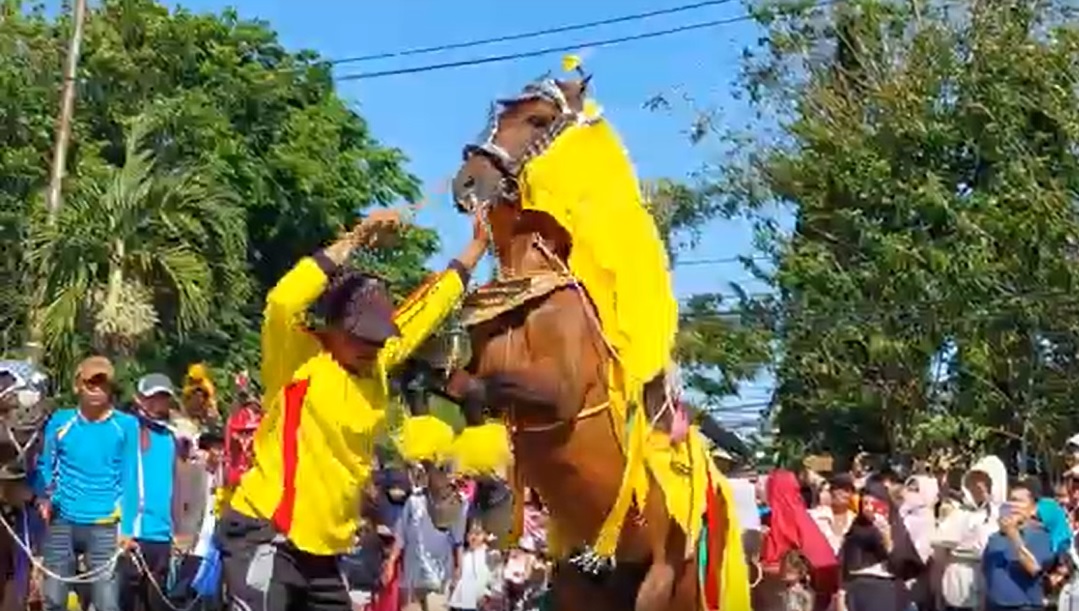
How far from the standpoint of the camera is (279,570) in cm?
880

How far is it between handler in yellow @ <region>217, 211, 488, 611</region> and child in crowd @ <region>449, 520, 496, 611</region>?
11.8 metres

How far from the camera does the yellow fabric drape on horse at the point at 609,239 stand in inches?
272

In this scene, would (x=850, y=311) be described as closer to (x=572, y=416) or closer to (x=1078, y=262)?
(x=1078, y=262)

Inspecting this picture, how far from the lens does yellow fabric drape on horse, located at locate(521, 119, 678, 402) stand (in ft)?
22.7

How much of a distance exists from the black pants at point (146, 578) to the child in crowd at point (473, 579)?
25.4ft

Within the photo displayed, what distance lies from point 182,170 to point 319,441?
20.4 m

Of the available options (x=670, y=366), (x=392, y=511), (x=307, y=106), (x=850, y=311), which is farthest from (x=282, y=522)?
(x=307, y=106)

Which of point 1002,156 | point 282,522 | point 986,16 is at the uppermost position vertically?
point 986,16

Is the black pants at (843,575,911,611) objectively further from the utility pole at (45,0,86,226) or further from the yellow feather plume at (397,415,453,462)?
the utility pole at (45,0,86,226)

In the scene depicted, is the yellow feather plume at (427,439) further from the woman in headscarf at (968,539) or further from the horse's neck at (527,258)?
the woman in headscarf at (968,539)

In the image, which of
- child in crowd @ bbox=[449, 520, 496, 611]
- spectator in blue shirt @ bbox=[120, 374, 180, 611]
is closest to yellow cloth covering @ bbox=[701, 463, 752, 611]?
spectator in blue shirt @ bbox=[120, 374, 180, 611]

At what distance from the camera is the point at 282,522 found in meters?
8.77

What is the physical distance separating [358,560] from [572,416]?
8.51 metres

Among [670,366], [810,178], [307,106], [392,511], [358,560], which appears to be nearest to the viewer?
[670,366]
